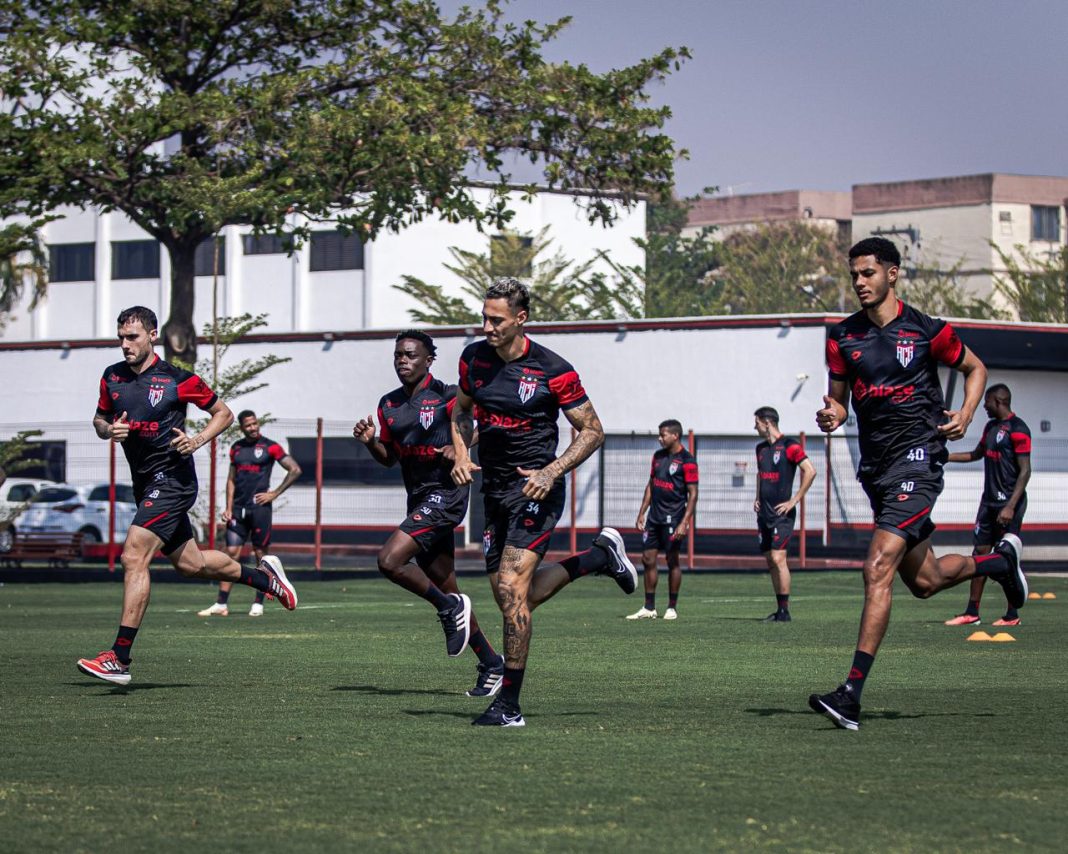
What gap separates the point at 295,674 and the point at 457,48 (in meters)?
18.7

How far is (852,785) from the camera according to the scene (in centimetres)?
688

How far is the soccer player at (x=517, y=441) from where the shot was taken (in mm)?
8953

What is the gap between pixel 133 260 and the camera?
66.3 m

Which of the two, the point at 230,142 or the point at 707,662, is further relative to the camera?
the point at 230,142

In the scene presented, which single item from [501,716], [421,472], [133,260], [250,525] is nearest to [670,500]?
[250,525]

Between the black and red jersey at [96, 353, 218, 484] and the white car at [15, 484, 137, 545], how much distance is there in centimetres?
2075

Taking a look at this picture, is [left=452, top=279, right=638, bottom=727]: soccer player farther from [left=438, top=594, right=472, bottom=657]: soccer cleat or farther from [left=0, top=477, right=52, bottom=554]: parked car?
[left=0, top=477, right=52, bottom=554]: parked car

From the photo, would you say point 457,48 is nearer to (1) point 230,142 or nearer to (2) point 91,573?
(1) point 230,142

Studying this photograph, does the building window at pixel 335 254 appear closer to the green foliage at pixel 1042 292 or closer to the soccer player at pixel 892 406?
the green foliage at pixel 1042 292

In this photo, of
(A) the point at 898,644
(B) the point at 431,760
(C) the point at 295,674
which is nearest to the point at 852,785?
(B) the point at 431,760

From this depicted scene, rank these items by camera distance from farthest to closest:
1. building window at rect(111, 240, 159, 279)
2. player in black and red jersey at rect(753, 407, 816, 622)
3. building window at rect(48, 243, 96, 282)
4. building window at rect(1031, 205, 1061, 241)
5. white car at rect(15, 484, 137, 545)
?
building window at rect(1031, 205, 1061, 241), building window at rect(48, 243, 96, 282), building window at rect(111, 240, 159, 279), white car at rect(15, 484, 137, 545), player in black and red jersey at rect(753, 407, 816, 622)

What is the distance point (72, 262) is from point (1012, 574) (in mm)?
61373

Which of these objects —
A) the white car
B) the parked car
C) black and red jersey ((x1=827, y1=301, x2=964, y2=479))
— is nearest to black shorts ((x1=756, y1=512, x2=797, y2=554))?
black and red jersey ((x1=827, y1=301, x2=964, y2=479))

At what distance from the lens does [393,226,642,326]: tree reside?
5891cm
